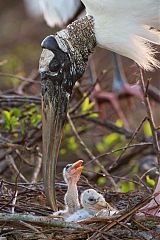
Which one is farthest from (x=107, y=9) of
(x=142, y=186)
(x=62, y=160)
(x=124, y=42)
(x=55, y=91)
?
(x=62, y=160)

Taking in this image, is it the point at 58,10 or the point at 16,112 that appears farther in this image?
the point at 58,10

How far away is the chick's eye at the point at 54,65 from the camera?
387 cm

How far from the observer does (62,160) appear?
5.81m

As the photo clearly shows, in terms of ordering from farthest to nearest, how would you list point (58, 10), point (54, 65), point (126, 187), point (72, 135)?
point (58, 10) < point (72, 135) < point (126, 187) < point (54, 65)

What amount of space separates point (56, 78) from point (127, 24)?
394 millimetres

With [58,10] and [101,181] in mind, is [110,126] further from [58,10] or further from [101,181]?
[58,10]

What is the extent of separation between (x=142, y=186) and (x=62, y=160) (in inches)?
65.7

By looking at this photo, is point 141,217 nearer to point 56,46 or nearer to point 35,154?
point 56,46

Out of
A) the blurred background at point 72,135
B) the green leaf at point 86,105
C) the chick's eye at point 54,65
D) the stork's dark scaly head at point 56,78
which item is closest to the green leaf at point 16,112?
the blurred background at point 72,135

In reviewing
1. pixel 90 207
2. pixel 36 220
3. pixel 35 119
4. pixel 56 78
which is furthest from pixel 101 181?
pixel 36 220

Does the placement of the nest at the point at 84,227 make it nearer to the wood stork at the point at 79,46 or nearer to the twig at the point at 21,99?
the wood stork at the point at 79,46

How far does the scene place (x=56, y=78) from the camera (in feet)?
12.8

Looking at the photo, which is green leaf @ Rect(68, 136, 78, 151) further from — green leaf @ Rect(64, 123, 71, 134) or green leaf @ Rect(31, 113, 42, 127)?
green leaf @ Rect(31, 113, 42, 127)

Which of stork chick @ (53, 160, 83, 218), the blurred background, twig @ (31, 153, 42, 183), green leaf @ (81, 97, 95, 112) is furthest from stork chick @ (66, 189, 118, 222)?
green leaf @ (81, 97, 95, 112)
